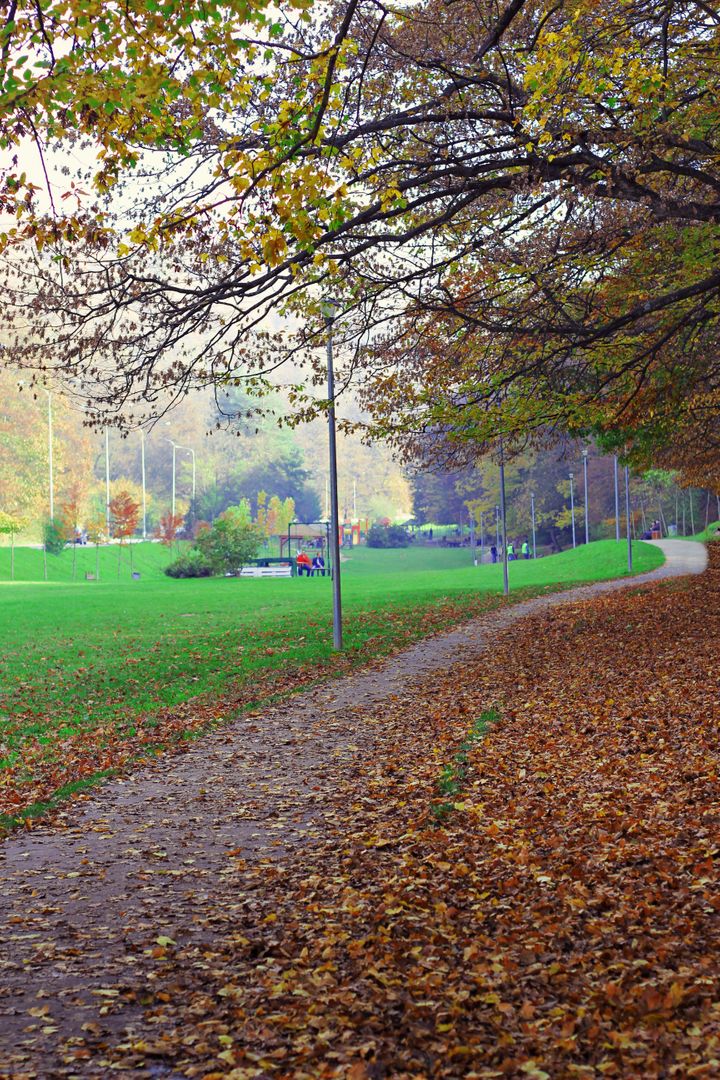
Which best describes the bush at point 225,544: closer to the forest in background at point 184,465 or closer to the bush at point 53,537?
the forest in background at point 184,465

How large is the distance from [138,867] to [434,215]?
9.18 m

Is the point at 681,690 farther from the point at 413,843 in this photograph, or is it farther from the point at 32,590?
the point at 32,590

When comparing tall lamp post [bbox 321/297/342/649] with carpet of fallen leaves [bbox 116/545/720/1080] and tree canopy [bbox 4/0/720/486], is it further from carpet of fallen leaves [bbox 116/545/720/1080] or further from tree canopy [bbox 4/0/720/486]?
carpet of fallen leaves [bbox 116/545/720/1080]

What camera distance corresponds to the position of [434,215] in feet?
41.3

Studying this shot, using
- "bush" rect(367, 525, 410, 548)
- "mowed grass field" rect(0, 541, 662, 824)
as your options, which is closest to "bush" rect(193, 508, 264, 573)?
"mowed grass field" rect(0, 541, 662, 824)

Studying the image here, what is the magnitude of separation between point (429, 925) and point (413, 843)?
1497 millimetres

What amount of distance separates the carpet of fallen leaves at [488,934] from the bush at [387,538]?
96.5 meters

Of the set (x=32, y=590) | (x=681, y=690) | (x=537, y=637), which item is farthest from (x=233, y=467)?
(x=681, y=690)

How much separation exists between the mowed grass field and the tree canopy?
13.0 ft

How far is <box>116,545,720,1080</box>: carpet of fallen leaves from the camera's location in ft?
12.2

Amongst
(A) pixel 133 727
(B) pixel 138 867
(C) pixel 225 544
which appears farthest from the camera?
(C) pixel 225 544

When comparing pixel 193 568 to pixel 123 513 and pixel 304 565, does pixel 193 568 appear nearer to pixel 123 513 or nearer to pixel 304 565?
pixel 304 565

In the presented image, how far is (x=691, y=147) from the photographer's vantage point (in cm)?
960

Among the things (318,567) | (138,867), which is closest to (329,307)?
(138,867)
